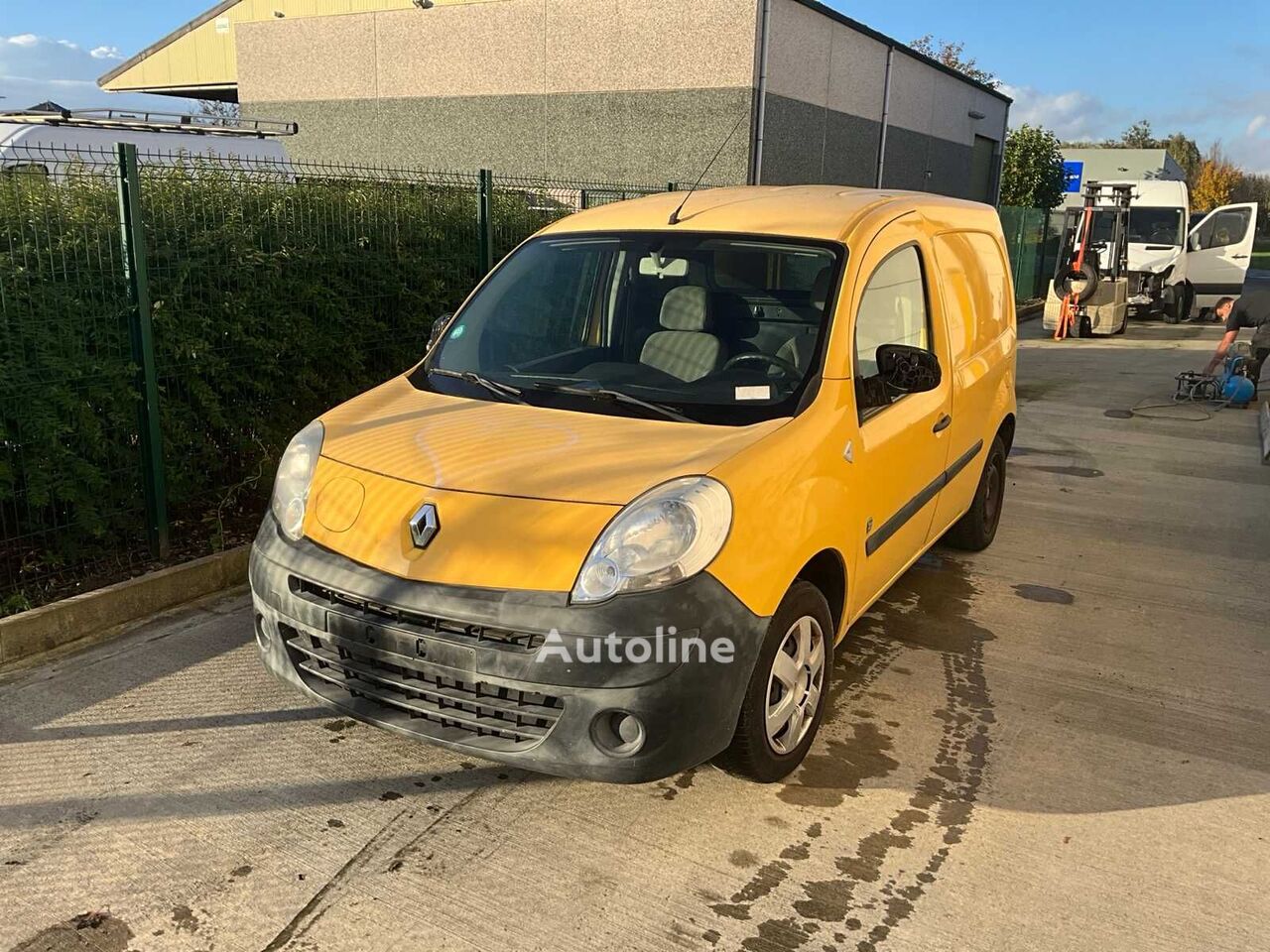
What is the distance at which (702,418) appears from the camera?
334cm

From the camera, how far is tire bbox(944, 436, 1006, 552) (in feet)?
18.5

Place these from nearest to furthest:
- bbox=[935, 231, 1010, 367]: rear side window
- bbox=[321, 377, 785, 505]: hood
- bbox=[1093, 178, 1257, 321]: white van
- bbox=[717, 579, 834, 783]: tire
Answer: bbox=[321, 377, 785, 505]: hood
bbox=[717, 579, 834, 783]: tire
bbox=[935, 231, 1010, 367]: rear side window
bbox=[1093, 178, 1257, 321]: white van

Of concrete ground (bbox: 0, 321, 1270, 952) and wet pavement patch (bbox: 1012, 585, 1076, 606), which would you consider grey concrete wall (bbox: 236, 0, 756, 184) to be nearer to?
wet pavement patch (bbox: 1012, 585, 1076, 606)

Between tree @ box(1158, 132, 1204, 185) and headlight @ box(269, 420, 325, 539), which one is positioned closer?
headlight @ box(269, 420, 325, 539)

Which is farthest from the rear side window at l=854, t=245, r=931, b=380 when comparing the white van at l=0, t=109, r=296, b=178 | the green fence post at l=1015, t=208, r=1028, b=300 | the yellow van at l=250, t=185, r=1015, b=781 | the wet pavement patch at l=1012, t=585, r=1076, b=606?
the green fence post at l=1015, t=208, r=1028, b=300

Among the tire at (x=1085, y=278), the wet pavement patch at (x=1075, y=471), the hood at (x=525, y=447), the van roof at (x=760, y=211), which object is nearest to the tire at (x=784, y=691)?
the hood at (x=525, y=447)

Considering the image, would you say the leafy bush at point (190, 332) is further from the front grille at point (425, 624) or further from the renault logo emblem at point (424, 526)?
the renault logo emblem at point (424, 526)

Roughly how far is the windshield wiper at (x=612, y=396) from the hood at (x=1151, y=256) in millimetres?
19853

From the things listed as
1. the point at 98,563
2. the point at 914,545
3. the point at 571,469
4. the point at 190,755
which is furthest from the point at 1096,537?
the point at 98,563

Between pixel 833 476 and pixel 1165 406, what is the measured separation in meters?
9.04

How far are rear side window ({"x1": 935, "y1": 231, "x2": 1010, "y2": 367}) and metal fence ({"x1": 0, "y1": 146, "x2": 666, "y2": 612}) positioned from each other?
3.54 m

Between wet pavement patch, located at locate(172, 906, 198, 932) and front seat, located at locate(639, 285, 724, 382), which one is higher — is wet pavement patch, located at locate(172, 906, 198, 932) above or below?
below

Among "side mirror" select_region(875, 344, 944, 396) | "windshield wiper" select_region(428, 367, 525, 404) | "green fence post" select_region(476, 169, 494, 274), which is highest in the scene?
"green fence post" select_region(476, 169, 494, 274)

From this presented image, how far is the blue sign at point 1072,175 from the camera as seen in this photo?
90.3ft
